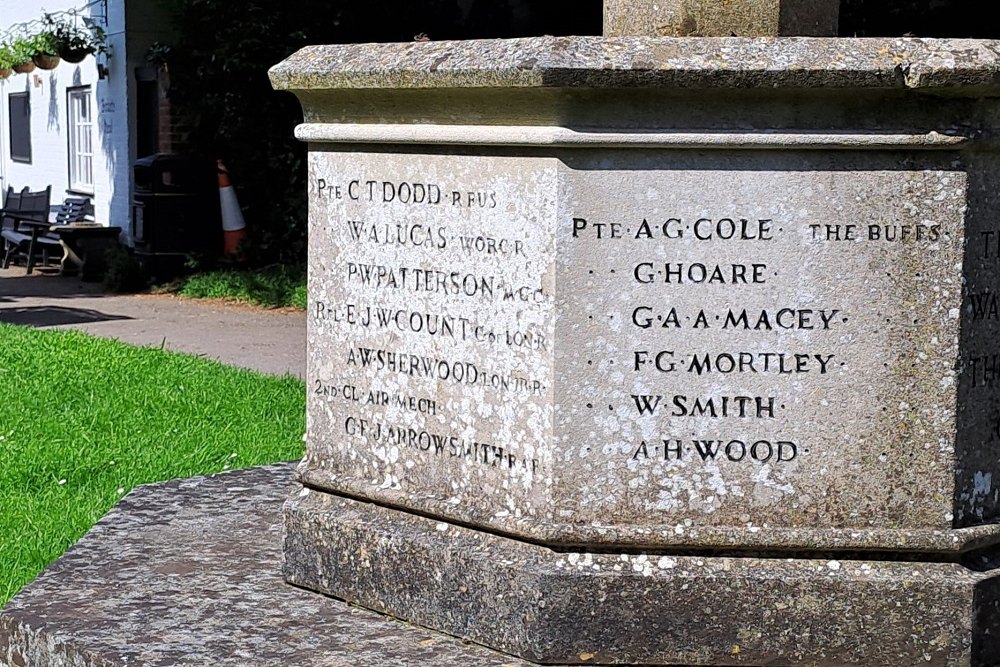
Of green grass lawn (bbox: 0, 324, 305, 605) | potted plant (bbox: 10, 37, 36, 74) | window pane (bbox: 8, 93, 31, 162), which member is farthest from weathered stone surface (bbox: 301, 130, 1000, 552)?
window pane (bbox: 8, 93, 31, 162)

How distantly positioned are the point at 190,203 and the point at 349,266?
12.2 m

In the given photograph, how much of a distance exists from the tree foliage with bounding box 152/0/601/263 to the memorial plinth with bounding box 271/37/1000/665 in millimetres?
10962

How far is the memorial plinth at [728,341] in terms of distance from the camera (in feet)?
9.59

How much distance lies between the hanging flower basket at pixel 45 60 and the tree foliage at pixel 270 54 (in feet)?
8.55

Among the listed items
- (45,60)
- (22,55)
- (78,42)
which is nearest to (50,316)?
(78,42)

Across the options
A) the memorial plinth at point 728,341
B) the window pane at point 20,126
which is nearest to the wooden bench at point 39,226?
the window pane at point 20,126

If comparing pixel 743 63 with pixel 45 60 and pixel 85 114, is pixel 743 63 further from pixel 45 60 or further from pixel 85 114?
pixel 85 114

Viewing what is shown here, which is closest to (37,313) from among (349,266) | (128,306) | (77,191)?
(128,306)

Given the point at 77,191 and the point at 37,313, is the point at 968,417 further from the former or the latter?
the point at 77,191

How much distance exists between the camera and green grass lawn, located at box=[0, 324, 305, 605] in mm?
5211

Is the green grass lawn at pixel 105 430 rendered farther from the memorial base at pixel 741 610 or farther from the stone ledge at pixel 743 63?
the stone ledge at pixel 743 63

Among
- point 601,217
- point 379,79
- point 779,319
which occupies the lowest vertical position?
point 779,319

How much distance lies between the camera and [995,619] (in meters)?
3.08

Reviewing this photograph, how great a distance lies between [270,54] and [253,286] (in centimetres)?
222
